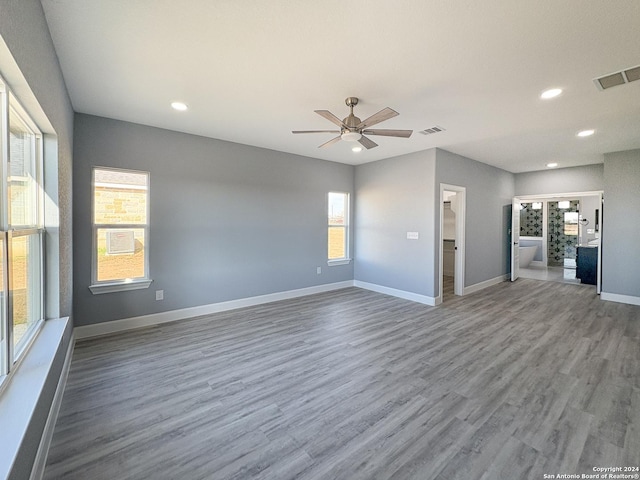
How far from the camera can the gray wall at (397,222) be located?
4.99m

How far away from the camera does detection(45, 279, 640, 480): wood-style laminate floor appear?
1.68m

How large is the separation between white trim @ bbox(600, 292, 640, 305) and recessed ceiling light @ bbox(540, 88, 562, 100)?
15.1 ft

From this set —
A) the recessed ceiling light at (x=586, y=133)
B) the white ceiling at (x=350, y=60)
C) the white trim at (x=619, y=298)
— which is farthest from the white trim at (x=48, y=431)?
the white trim at (x=619, y=298)

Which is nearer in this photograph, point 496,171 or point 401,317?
point 401,317

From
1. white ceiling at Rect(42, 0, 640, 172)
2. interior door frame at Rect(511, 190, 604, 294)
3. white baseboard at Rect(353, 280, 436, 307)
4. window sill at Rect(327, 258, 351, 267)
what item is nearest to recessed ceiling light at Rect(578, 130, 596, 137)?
white ceiling at Rect(42, 0, 640, 172)

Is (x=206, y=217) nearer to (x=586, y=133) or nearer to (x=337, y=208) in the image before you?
(x=337, y=208)

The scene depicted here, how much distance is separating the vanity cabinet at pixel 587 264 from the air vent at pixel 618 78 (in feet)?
18.6

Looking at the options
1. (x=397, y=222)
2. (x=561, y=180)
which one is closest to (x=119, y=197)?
(x=397, y=222)

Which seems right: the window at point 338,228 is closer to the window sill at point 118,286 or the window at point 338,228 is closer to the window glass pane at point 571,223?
the window sill at point 118,286

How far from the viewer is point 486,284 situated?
6387 millimetres

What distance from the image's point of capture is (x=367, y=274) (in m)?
6.14

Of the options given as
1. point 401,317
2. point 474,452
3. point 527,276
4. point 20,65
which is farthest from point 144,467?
point 527,276

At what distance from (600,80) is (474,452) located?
10.8 feet

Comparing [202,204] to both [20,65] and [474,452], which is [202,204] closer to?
[20,65]
